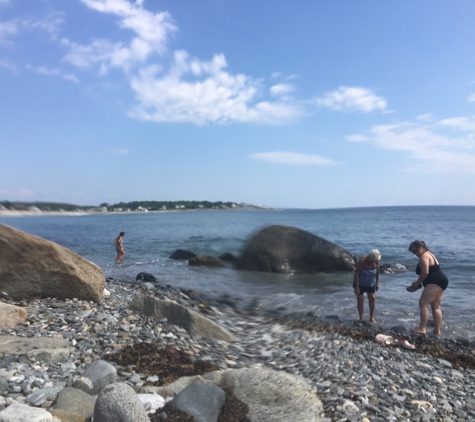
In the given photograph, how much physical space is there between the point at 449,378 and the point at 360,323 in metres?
3.02

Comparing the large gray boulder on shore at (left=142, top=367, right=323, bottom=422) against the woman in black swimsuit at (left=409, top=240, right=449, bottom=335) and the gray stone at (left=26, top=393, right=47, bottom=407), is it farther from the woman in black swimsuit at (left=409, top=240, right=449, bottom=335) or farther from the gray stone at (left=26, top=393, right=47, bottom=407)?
the woman in black swimsuit at (left=409, top=240, right=449, bottom=335)

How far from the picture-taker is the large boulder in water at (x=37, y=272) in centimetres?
788

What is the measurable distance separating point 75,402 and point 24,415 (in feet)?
1.86

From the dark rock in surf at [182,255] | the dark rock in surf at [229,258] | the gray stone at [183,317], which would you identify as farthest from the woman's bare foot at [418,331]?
the dark rock in surf at [182,255]

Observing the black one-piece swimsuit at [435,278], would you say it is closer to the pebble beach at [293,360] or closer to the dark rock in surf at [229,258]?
the pebble beach at [293,360]

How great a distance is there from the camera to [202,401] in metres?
4.05

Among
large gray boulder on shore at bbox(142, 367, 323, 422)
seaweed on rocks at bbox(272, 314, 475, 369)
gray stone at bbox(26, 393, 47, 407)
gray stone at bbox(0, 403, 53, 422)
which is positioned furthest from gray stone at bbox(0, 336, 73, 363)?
seaweed on rocks at bbox(272, 314, 475, 369)

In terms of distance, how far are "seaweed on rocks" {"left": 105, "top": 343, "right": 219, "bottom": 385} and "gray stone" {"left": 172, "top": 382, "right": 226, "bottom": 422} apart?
710mm

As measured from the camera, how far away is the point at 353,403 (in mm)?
4484

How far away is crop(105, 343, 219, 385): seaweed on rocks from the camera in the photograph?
16.5 ft

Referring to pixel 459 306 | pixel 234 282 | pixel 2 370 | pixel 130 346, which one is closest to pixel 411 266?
pixel 459 306

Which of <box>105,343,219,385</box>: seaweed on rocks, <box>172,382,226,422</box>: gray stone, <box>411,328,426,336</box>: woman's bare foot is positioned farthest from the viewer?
<box>411,328,426,336</box>: woman's bare foot

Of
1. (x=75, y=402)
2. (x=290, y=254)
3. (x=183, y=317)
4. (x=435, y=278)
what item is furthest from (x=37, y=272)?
(x=290, y=254)

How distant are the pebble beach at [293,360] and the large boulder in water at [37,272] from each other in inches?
11.8
